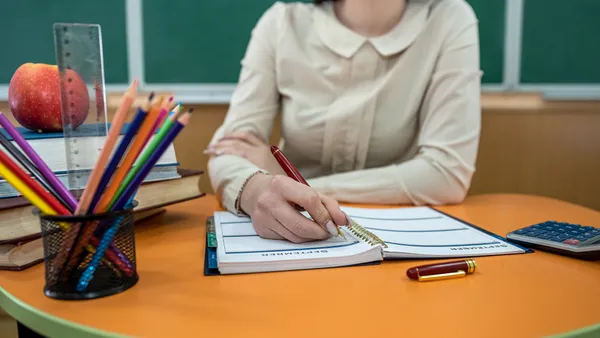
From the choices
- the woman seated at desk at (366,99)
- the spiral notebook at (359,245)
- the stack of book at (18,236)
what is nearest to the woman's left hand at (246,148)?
the woman seated at desk at (366,99)

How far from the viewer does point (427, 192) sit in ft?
3.63

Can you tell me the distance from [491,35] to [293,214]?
4.15 ft

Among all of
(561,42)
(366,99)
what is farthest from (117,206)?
(561,42)

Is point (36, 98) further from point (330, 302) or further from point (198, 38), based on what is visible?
point (198, 38)

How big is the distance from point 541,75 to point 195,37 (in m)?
1.15

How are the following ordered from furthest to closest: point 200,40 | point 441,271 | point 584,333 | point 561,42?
point 200,40 → point 561,42 → point 441,271 → point 584,333

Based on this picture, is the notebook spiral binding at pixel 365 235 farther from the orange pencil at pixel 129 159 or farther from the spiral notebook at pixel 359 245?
the orange pencil at pixel 129 159

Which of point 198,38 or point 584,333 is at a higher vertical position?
point 198,38

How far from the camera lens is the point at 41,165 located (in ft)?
1.90

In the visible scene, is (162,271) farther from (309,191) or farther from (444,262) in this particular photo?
(444,262)

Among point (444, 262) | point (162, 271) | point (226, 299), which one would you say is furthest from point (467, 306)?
point (162, 271)

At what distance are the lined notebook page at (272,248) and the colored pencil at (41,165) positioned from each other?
196mm

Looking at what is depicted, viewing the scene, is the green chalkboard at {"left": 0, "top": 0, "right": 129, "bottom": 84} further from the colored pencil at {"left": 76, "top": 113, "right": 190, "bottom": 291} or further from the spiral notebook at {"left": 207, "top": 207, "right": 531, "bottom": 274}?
the colored pencil at {"left": 76, "top": 113, "right": 190, "bottom": 291}

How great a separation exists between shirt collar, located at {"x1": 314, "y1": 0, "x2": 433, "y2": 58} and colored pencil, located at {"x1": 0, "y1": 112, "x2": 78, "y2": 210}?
2.76ft
